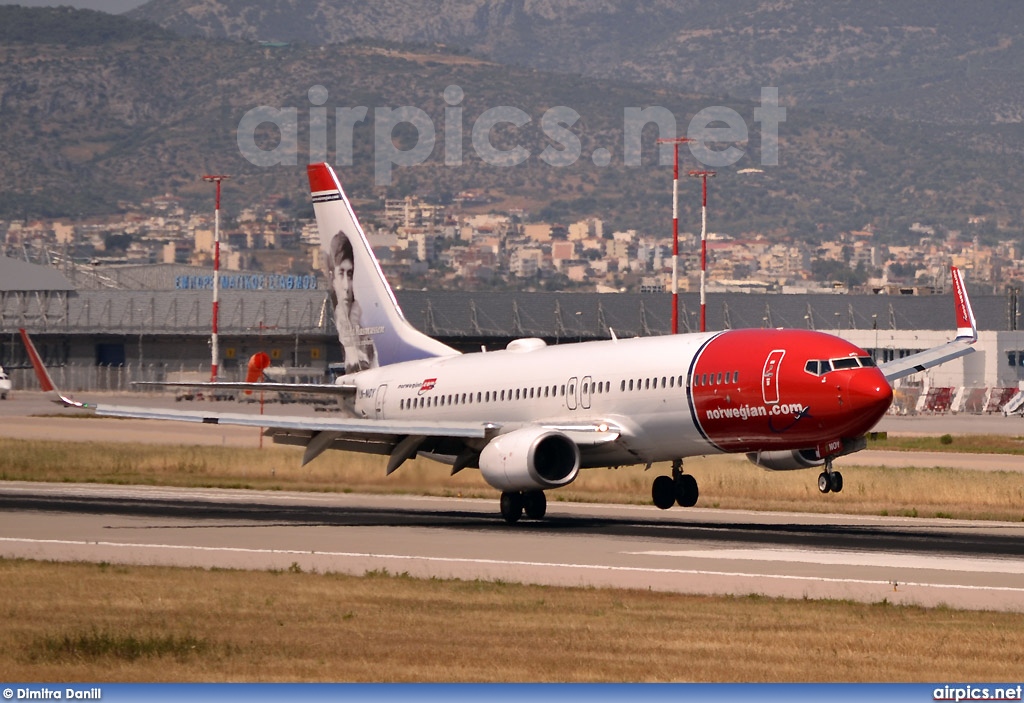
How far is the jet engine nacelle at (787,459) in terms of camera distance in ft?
137

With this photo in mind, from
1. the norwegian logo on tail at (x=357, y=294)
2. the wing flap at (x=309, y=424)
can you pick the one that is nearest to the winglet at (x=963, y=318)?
the wing flap at (x=309, y=424)

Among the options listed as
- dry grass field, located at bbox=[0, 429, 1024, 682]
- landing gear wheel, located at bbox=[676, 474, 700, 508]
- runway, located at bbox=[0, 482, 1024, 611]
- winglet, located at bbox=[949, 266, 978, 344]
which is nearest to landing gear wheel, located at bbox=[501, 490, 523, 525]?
runway, located at bbox=[0, 482, 1024, 611]

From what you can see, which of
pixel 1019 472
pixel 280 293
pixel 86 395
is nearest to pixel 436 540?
pixel 1019 472

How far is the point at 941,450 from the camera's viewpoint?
267 feet

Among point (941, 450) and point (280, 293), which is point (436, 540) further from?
point (280, 293)

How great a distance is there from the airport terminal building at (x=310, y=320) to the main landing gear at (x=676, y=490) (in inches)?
4177

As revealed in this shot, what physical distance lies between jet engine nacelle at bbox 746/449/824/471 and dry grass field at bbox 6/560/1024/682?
535 inches

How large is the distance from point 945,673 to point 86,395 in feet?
403

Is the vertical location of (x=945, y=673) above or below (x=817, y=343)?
below

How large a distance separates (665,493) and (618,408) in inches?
147

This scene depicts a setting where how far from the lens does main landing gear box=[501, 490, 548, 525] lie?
43688 millimetres

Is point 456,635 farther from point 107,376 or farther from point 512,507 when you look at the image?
point 107,376

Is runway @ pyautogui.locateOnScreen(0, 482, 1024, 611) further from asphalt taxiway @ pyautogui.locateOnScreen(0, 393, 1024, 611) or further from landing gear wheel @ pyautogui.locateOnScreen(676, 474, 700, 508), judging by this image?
landing gear wheel @ pyautogui.locateOnScreen(676, 474, 700, 508)

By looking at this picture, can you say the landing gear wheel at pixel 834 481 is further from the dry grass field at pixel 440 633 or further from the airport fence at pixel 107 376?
the airport fence at pixel 107 376
